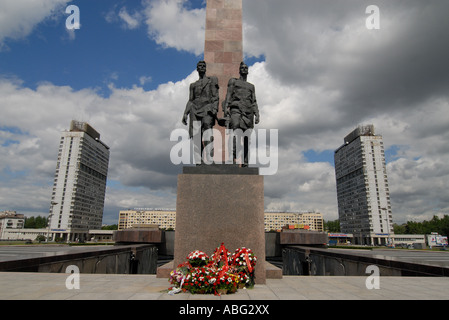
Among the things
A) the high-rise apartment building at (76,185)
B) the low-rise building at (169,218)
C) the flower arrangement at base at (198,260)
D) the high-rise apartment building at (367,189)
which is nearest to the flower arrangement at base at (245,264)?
the flower arrangement at base at (198,260)

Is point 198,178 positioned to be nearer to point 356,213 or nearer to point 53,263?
point 53,263

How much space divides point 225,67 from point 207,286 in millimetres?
10056

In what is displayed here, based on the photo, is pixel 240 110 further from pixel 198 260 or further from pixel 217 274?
pixel 217 274

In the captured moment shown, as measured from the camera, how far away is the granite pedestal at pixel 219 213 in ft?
21.3

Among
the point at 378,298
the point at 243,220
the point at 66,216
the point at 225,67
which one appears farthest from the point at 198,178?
the point at 66,216

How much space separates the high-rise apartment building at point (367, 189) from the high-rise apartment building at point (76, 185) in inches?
4284

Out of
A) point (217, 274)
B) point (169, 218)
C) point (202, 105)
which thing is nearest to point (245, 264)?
point (217, 274)

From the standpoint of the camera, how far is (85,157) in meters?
110

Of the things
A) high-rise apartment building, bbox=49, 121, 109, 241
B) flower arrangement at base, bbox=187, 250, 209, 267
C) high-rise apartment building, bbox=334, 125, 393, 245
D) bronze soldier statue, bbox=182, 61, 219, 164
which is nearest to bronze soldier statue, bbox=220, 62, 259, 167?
bronze soldier statue, bbox=182, 61, 219, 164

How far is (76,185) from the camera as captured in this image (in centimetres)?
10269

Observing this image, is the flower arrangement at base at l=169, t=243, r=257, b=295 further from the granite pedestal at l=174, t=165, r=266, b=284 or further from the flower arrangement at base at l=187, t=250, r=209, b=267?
the granite pedestal at l=174, t=165, r=266, b=284

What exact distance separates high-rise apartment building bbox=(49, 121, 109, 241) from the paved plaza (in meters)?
109

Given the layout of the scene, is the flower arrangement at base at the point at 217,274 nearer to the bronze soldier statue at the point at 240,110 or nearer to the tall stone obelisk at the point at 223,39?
the bronze soldier statue at the point at 240,110

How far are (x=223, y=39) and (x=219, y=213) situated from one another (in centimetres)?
942
